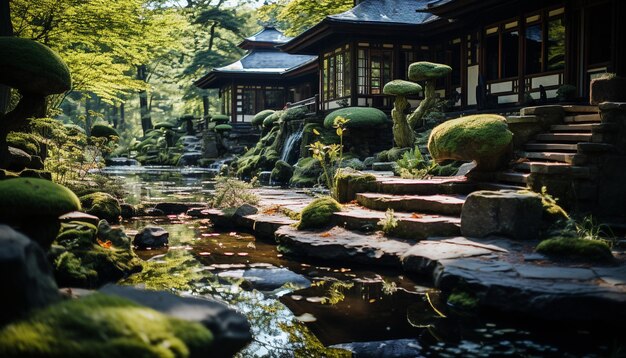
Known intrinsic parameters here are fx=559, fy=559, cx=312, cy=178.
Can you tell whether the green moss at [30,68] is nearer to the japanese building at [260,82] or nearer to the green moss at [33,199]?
the green moss at [33,199]

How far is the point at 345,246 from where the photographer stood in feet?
24.2

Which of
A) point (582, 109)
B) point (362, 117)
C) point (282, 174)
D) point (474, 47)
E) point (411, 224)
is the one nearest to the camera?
point (411, 224)

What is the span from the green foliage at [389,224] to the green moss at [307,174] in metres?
8.94

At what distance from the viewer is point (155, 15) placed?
17.4 m

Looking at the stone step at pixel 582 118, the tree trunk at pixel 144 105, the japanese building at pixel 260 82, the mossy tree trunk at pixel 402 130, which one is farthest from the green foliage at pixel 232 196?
the tree trunk at pixel 144 105

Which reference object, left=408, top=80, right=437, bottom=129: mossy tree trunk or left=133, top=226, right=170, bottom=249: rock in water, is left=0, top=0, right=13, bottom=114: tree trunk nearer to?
left=133, top=226, right=170, bottom=249: rock in water

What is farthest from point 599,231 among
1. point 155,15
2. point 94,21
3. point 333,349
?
point 155,15

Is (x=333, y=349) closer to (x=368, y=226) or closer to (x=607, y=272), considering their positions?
(x=607, y=272)

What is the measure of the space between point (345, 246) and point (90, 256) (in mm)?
3130

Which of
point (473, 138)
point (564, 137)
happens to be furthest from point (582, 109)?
point (473, 138)

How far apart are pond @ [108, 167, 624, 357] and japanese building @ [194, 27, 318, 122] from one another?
29.1 m

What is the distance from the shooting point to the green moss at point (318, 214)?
8.56m

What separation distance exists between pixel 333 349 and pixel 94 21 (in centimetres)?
1242

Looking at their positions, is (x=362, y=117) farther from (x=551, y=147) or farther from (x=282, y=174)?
(x=551, y=147)
